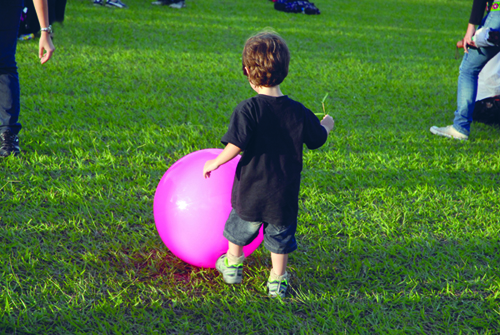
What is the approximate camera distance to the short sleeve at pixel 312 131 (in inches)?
81.0

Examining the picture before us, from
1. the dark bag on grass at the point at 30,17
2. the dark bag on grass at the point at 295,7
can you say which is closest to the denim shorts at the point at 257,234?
the dark bag on grass at the point at 30,17

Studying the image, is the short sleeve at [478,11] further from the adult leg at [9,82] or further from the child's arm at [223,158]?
the adult leg at [9,82]

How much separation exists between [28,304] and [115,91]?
3572mm

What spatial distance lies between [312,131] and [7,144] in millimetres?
2675

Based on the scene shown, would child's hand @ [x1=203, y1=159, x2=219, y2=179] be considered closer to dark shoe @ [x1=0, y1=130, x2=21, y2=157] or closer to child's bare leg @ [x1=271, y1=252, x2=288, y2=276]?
child's bare leg @ [x1=271, y1=252, x2=288, y2=276]

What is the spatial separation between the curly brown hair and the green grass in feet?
3.70

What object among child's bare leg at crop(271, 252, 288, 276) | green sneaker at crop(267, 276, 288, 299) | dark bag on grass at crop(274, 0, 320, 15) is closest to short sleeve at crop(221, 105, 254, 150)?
child's bare leg at crop(271, 252, 288, 276)

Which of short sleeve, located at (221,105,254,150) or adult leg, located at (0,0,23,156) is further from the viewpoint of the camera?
adult leg, located at (0,0,23,156)

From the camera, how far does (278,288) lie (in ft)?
7.54

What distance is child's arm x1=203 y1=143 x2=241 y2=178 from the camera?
2.01 m

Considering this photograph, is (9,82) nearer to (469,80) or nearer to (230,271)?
(230,271)

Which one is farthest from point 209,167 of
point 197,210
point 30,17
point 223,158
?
point 30,17

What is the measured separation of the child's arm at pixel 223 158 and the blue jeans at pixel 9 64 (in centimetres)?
215

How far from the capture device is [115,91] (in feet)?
17.4
